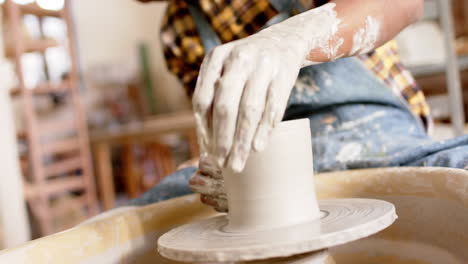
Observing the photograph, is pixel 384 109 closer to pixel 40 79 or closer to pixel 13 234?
pixel 13 234

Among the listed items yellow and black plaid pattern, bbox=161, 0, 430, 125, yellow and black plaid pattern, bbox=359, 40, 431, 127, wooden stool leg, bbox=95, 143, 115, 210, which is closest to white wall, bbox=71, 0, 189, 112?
wooden stool leg, bbox=95, 143, 115, 210

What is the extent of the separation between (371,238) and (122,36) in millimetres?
7085

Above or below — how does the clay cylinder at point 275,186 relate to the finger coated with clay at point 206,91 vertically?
below

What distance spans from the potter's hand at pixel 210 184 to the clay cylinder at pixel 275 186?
0.35 feet

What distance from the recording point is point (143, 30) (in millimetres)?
7891

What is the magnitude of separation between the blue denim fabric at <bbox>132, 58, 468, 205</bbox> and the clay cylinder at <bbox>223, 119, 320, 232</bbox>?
339 millimetres

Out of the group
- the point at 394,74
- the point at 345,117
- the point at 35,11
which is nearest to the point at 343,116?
the point at 345,117

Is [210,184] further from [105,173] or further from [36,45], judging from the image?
[105,173]

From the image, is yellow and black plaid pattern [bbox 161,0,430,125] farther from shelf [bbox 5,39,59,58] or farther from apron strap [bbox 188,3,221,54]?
shelf [bbox 5,39,59,58]

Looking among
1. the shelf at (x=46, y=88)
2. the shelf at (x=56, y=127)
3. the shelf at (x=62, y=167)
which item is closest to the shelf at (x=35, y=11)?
the shelf at (x=46, y=88)

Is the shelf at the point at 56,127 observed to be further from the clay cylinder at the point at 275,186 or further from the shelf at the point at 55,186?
the clay cylinder at the point at 275,186

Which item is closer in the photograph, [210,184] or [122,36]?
[210,184]

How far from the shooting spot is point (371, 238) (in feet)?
3.11

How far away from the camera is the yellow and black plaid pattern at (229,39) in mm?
1147
